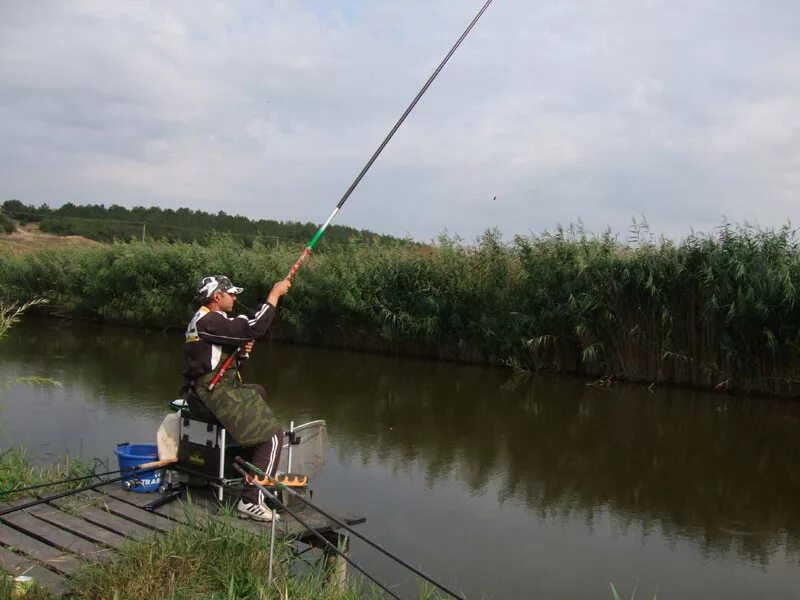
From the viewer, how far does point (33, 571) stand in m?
3.84

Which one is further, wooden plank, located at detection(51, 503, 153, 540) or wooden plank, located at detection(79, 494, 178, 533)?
wooden plank, located at detection(79, 494, 178, 533)

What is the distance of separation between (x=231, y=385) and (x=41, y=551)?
1319 mm

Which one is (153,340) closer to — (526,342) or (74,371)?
(74,371)

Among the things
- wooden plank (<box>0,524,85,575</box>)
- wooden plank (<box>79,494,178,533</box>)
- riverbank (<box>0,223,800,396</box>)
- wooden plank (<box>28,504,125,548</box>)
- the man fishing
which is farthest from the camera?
riverbank (<box>0,223,800,396</box>)

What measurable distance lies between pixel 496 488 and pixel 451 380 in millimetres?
5801

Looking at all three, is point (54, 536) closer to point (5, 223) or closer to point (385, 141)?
point (385, 141)

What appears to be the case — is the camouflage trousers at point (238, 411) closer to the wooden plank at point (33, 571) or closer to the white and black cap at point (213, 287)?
the white and black cap at point (213, 287)

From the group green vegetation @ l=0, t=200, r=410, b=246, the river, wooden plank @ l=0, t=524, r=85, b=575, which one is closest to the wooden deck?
wooden plank @ l=0, t=524, r=85, b=575

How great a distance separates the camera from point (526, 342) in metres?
13.4

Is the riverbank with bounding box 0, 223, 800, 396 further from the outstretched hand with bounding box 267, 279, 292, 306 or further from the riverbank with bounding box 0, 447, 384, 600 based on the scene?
the riverbank with bounding box 0, 447, 384, 600

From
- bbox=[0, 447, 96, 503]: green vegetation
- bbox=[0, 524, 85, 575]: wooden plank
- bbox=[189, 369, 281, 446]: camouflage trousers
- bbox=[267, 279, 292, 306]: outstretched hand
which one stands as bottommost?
bbox=[0, 447, 96, 503]: green vegetation

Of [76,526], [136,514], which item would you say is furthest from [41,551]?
[136,514]

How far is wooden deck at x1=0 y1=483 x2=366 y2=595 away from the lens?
12.9ft

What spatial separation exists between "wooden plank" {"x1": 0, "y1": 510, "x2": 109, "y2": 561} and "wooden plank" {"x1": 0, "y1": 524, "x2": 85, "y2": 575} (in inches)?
1.3
